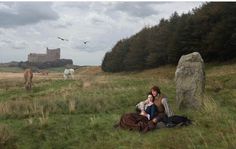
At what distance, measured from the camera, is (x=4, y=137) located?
43.8 ft

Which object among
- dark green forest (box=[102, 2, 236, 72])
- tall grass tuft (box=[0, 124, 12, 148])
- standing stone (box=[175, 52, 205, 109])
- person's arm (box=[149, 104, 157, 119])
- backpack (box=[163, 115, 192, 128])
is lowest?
tall grass tuft (box=[0, 124, 12, 148])

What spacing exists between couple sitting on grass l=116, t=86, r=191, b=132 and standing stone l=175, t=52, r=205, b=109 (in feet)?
8.96

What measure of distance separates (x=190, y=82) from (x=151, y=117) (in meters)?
4.07

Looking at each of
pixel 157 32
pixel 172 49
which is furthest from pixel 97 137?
pixel 157 32

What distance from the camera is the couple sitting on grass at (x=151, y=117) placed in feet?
48.1

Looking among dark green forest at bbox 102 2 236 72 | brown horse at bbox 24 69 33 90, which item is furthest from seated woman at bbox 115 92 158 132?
dark green forest at bbox 102 2 236 72

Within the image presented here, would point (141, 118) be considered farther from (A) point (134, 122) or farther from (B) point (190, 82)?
(B) point (190, 82)

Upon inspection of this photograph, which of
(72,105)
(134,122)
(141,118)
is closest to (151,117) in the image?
(141,118)

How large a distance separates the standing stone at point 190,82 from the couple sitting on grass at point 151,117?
2.73m

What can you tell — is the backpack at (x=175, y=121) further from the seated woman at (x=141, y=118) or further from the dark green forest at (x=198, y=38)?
the dark green forest at (x=198, y=38)

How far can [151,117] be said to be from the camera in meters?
15.5

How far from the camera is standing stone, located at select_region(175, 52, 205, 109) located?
61.3 ft

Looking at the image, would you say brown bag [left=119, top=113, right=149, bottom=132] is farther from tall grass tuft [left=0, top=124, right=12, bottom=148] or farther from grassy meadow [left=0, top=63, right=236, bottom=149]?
tall grass tuft [left=0, top=124, right=12, bottom=148]

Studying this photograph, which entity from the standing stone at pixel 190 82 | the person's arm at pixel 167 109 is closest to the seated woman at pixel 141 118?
the person's arm at pixel 167 109
